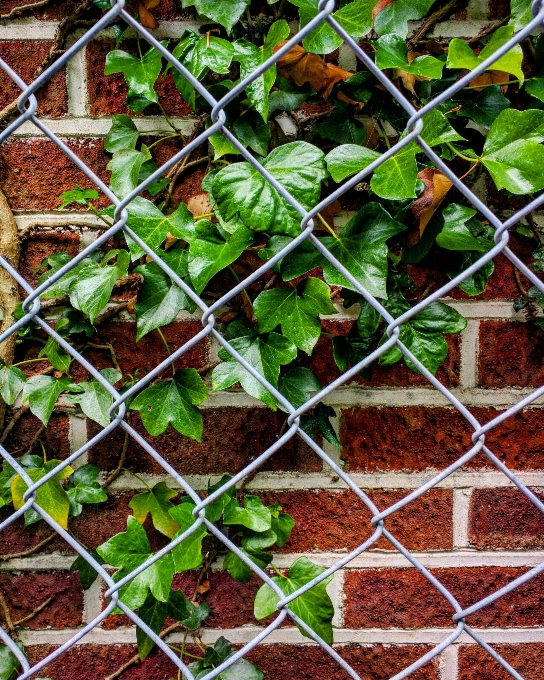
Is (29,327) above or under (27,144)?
under

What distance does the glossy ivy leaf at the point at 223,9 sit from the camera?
1.74 ft

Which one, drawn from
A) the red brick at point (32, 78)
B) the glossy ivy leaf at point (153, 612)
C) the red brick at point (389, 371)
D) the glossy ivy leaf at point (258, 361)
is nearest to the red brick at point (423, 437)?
the red brick at point (389, 371)

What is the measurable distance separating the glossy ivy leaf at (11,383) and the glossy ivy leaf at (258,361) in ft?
0.76

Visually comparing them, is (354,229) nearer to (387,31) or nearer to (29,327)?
(387,31)

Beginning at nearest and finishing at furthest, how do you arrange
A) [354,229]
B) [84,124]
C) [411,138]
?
[411,138]
[354,229]
[84,124]

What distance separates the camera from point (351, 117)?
0.60m

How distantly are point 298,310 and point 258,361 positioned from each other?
0.20ft

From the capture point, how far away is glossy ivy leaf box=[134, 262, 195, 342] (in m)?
0.56

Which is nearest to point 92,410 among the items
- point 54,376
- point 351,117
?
point 54,376

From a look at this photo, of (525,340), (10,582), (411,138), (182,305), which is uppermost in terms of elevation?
(411,138)

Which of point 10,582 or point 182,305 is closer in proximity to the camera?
point 182,305

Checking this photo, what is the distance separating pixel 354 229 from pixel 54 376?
382 mm

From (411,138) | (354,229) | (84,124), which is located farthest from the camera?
(84,124)

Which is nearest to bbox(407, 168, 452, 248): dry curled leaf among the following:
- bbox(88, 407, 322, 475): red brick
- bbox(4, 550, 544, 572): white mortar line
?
bbox(88, 407, 322, 475): red brick
